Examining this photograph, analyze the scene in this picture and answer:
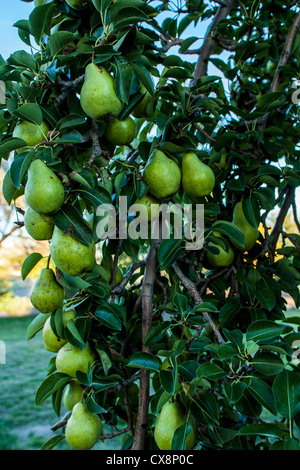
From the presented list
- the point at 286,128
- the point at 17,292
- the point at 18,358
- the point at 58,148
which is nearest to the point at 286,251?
the point at 286,128

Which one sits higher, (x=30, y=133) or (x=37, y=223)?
(x=30, y=133)

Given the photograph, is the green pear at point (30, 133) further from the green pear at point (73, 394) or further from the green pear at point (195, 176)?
the green pear at point (73, 394)

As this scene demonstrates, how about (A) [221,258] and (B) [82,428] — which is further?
(A) [221,258]

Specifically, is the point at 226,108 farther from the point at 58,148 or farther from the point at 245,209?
the point at 58,148

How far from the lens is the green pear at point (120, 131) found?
0.71 m

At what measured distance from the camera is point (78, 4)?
2.27 feet

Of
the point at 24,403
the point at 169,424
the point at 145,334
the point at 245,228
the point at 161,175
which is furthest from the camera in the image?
the point at 24,403

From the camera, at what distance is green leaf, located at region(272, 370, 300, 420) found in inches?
21.3

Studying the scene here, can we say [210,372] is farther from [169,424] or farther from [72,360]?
[72,360]

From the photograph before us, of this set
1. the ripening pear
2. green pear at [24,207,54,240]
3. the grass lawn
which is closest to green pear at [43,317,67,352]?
green pear at [24,207,54,240]

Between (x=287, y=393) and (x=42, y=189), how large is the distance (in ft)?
1.42

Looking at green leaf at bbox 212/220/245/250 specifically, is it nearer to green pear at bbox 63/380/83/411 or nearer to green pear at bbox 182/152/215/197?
green pear at bbox 182/152/215/197

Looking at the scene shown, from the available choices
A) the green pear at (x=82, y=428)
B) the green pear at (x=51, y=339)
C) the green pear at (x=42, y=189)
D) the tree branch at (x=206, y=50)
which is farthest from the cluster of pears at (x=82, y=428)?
the tree branch at (x=206, y=50)

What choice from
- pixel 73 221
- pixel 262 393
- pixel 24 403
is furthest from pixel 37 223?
pixel 24 403
